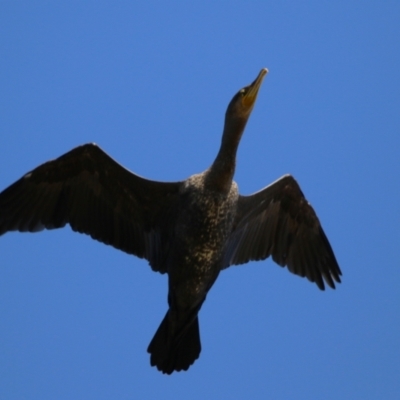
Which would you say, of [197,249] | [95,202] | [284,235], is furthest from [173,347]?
[284,235]

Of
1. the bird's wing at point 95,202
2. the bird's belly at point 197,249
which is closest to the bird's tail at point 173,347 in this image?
the bird's belly at point 197,249

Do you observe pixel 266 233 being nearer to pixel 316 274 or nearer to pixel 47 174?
pixel 316 274

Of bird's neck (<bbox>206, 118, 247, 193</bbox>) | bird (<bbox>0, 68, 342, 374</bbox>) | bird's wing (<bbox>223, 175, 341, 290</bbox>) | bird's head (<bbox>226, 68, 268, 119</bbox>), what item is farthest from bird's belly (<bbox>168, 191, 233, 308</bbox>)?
bird's head (<bbox>226, 68, 268, 119</bbox>)

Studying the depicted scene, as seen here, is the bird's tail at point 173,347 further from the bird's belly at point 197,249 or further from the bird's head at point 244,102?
the bird's head at point 244,102

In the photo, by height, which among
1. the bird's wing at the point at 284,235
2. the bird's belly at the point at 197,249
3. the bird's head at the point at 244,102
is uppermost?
the bird's head at the point at 244,102

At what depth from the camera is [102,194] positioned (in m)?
7.93

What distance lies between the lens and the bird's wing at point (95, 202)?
768 centimetres

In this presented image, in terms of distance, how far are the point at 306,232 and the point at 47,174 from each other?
2605mm

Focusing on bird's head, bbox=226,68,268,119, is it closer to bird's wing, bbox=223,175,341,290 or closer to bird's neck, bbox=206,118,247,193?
bird's neck, bbox=206,118,247,193

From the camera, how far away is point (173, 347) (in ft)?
25.0

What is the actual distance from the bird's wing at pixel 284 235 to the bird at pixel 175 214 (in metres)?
0.01

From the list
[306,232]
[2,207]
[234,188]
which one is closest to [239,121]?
[234,188]

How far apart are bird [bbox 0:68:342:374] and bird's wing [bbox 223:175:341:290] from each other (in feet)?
0.04

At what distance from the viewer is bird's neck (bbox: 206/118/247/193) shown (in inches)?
289
